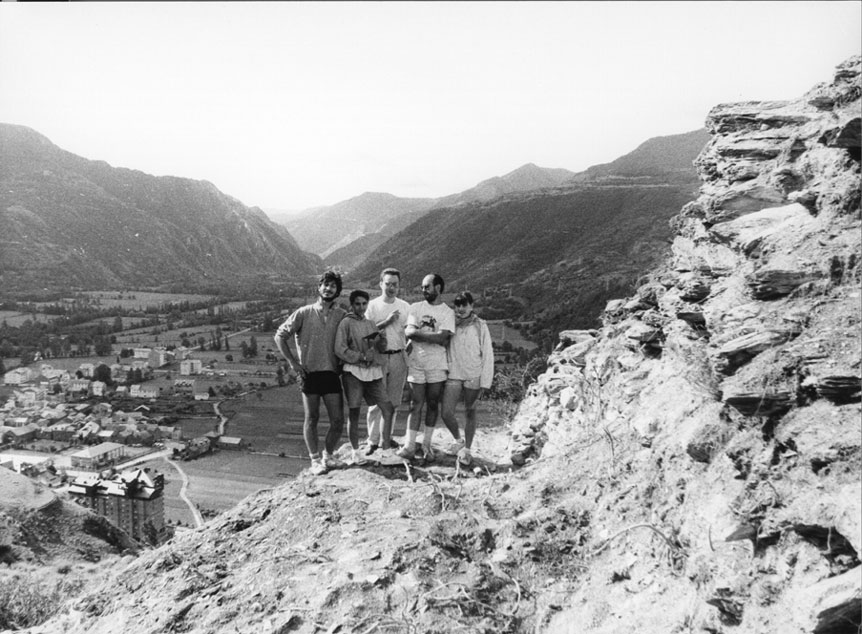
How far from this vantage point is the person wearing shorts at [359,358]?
18.7 feet

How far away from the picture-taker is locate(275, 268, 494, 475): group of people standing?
569 cm

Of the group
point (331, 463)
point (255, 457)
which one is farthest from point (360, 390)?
point (255, 457)

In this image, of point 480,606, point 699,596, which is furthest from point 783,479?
point 480,606

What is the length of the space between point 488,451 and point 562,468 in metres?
3.84

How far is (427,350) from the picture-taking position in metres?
5.95

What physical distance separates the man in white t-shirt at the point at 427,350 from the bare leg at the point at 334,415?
2.36ft

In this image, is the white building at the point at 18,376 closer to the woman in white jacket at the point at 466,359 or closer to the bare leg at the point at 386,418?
the bare leg at the point at 386,418

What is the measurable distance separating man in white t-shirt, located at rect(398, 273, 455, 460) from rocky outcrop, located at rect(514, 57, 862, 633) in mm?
1563

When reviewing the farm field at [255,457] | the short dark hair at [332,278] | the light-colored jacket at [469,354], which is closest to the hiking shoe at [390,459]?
the light-colored jacket at [469,354]

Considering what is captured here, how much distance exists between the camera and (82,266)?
103688 millimetres

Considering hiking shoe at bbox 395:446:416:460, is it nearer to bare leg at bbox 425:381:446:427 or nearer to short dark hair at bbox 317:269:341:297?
bare leg at bbox 425:381:446:427

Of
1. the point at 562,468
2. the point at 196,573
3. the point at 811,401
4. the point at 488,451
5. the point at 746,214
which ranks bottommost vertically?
the point at 488,451

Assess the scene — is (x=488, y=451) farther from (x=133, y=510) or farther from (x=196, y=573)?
(x=133, y=510)

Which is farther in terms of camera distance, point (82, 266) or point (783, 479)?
point (82, 266)
